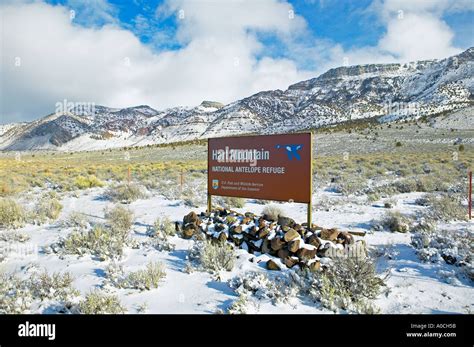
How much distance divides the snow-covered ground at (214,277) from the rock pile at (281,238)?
269 mm

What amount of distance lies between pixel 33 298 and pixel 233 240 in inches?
131

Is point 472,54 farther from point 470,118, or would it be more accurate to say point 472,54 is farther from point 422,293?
point 422,293

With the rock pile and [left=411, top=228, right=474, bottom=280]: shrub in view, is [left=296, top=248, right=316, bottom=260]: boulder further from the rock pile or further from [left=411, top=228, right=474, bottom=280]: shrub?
[left=411, top=228, right=474, bottom=280]: shrub

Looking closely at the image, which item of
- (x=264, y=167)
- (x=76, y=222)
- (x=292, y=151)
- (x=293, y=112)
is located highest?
(x=293, y=112)

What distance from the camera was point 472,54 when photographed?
366 feet

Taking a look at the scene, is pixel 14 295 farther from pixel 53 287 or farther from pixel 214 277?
pixel 214 277

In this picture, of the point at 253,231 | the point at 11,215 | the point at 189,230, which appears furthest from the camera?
the point at 11,215

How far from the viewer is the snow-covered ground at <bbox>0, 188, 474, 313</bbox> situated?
3695 millimetres

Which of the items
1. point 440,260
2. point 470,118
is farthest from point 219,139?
point 470,118

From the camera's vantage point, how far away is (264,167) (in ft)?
20.8

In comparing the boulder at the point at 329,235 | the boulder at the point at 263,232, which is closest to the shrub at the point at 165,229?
the boulder at the point at 263,232

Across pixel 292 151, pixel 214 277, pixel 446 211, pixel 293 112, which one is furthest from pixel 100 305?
pixel 293 112

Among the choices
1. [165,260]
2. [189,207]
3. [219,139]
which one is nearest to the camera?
[165,260]

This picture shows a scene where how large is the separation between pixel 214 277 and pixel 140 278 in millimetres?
1106
